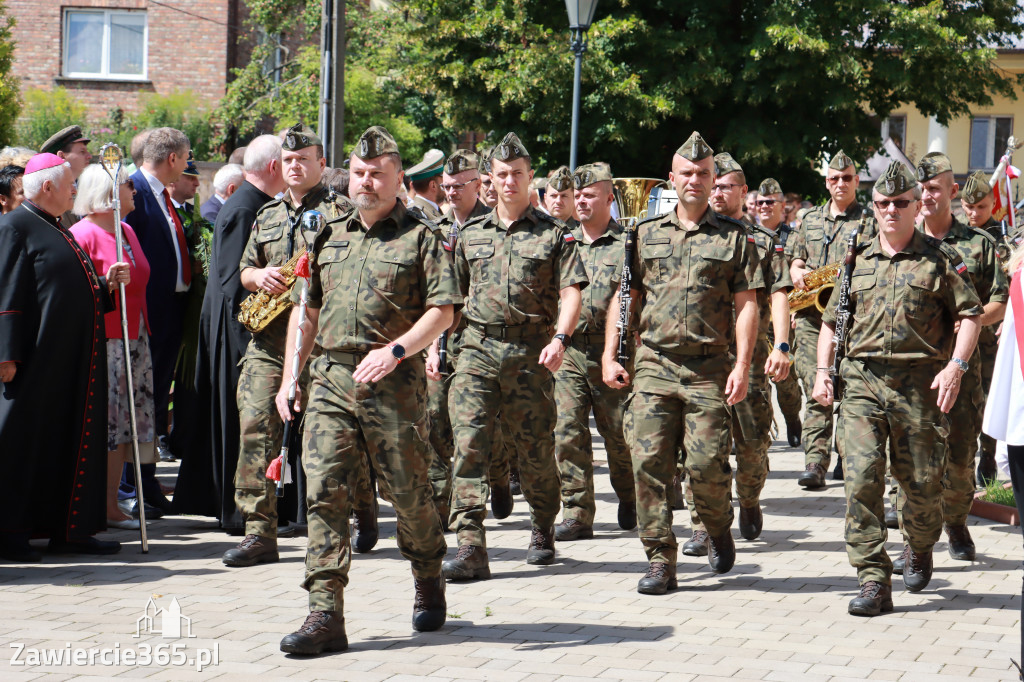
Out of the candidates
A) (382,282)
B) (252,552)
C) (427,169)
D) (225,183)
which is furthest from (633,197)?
(382,282)

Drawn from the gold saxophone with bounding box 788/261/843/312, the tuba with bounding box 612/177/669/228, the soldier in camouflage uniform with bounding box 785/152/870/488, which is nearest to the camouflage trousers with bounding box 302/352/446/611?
the gold saxophone with bounding box 788/261/843/312

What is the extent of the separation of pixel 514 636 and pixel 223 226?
356 centimetres

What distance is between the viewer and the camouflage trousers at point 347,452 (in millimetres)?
5848

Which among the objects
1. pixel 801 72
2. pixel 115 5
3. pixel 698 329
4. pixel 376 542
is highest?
pixel 115 5

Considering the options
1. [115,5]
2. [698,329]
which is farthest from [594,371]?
[115,5]

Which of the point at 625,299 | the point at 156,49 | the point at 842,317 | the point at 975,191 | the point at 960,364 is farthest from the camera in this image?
the point at 156,49

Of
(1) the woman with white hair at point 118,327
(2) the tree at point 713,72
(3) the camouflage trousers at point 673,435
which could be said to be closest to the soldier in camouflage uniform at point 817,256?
(3) the camouflage trousers at point 673,435

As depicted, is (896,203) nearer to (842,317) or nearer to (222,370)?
(842,317)

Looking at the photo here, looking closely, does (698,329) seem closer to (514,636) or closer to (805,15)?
(514,636)

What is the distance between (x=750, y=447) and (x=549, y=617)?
248cm

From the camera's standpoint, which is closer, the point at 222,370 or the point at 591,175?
the point at 222,370

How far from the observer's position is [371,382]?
579 centimetres

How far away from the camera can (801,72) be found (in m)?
22.8

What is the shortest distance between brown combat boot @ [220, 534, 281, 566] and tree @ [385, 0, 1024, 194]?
53.0 ft
